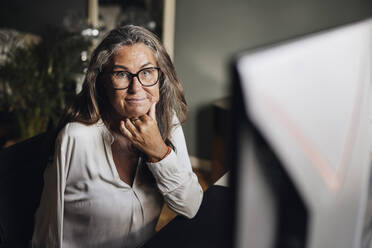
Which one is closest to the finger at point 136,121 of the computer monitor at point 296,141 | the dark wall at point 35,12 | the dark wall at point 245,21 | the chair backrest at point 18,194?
the chair backrest at point 18,194

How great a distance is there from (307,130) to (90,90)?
1.33ft

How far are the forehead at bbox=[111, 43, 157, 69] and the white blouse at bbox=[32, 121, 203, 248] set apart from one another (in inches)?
4.3

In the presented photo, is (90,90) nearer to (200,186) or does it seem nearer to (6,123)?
(200,186)

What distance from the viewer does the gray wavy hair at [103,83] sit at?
55 centimetres

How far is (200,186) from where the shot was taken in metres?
0.63

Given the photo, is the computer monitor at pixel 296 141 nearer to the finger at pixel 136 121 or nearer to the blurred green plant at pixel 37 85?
the finger at pixel 136 121

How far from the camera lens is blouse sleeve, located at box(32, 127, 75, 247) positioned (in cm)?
52

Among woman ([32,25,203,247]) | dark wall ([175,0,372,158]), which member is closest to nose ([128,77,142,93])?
woman ([32,25,203,247])

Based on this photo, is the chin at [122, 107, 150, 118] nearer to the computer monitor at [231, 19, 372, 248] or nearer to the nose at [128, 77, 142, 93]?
the nose at [128, 77, 142, 93]

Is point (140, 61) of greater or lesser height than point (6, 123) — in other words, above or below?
above

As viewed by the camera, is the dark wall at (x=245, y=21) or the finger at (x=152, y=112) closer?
the finger at (x=152, y=112)

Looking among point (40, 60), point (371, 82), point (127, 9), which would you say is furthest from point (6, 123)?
point (371, 82)

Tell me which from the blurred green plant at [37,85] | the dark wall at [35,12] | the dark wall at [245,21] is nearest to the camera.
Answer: the blurred green plant at [37,85]

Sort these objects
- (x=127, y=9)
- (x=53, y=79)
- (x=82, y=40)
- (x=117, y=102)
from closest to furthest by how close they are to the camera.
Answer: (x=117, y=102), (x=53, y=79), (x=82, y=40), (x=127, y=9)
